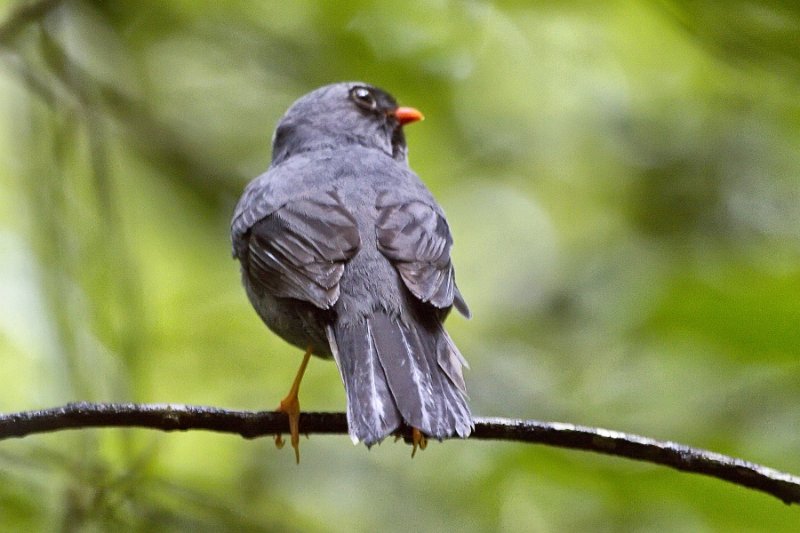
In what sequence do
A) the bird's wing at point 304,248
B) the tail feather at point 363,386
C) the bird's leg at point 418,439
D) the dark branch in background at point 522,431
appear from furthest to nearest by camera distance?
the bird's wing at point 304,248
the bird's leg at point 418,439
the tail feather at point 363,386
the dark branch in background at point 522,431

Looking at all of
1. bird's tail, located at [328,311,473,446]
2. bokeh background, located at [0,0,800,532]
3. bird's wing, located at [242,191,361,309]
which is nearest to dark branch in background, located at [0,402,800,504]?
bird's tail, located at [328,311,473,446]

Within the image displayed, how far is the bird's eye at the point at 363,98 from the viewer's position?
5453 millimetres

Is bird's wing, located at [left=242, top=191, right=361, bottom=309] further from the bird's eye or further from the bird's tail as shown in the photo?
the bird's eye

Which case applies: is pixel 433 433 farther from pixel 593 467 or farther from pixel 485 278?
pixel 485 278

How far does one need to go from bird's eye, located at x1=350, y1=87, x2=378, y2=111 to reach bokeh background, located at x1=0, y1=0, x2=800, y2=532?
0.62 metres

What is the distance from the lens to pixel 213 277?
647 cm

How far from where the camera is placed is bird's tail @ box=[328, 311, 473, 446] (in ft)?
9.87

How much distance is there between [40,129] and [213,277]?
142cm

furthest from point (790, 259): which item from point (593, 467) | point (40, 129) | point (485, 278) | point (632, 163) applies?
point (40, 129)

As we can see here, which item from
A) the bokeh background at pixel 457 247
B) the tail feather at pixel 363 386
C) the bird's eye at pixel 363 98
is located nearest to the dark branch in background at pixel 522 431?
the tail feather at pixel 363 386

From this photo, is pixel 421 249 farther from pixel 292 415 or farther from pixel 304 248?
pixel 292 415

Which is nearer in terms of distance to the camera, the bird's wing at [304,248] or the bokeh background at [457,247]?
the bird's wing at [304,248]

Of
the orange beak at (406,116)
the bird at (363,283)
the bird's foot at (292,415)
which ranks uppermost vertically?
the orange beak at (406,116)

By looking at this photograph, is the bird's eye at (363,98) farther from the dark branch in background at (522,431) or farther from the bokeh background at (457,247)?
the dark branch in background at (522,431)
